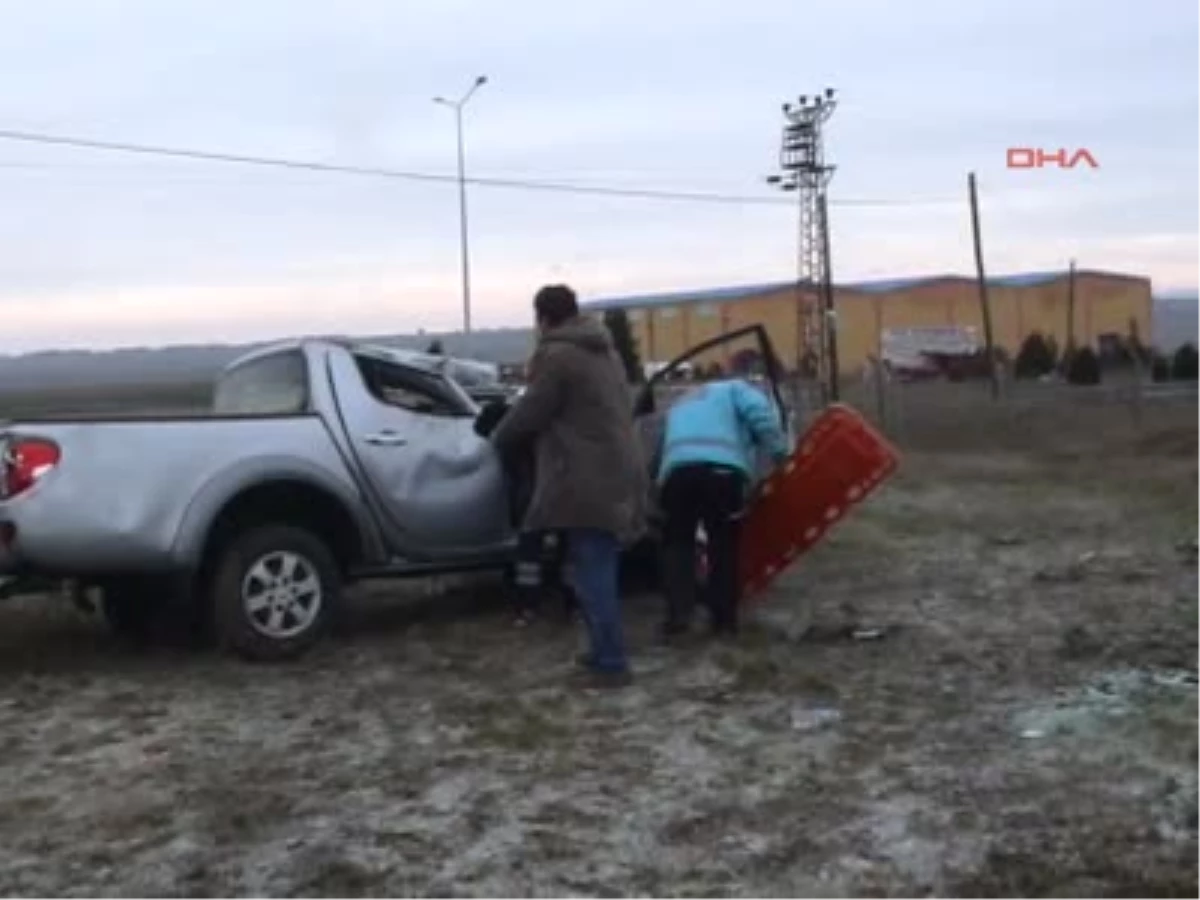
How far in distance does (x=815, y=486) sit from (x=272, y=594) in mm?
2719

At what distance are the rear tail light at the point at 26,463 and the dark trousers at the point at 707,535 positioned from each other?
2768 mm

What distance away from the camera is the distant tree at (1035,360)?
62188 mm

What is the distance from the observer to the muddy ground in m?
5.38

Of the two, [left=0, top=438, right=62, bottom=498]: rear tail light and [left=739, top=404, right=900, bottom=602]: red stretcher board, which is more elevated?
[left=0, top=438, right=62, bottom=498]: rear tail light

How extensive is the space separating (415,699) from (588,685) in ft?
2.38

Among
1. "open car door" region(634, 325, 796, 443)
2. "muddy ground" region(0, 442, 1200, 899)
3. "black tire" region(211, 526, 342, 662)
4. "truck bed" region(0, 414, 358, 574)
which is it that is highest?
"open car door" region(634, 325, 796, 443)

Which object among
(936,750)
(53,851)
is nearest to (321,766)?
(53,851)

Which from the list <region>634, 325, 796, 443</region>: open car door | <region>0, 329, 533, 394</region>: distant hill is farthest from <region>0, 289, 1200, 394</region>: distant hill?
<region>634, 325, 796, 443</region>: open car door

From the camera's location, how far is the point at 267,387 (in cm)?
946

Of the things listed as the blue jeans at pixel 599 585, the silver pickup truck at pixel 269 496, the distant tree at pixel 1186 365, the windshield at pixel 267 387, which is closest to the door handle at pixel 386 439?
the silver pickup truck at pixel 269 496

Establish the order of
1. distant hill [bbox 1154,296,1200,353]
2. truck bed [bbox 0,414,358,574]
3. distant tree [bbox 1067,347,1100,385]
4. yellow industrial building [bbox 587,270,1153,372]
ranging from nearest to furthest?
truck bed [bbox 0,414,358,574], distant tree [bbox 1067,347,1100,385], yellow industrial building [bbox 587,270,1153,372], distant hill [bbox 1154,296,1200,353]

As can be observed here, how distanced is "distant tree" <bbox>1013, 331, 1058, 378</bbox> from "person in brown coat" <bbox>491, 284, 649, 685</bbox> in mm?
53758

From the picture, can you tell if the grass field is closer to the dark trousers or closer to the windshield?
the dark trousers

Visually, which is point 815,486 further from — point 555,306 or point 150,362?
point 150,362
